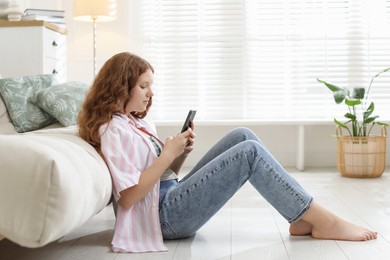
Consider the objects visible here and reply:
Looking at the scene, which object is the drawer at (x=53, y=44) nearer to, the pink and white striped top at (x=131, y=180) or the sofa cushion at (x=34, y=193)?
the pink and white striped top at (x=131, y=180)

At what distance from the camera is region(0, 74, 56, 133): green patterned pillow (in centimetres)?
321

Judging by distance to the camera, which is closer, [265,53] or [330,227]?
[330,227]

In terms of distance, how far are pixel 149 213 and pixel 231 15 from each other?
3252mm

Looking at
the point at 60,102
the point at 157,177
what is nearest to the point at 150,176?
the point at 157,177

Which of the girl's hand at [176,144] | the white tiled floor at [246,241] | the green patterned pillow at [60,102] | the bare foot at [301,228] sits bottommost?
the white tiled floor at [246,241]

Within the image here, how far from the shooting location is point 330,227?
7.80 ft

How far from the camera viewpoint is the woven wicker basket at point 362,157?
181 inches

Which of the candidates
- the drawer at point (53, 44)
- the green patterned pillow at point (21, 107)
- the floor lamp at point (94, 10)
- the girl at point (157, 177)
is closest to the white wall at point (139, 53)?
the floor lamp at point (94, 10)

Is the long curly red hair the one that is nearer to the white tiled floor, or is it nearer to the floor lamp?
the white tiled floor

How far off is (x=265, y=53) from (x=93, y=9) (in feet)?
4.87

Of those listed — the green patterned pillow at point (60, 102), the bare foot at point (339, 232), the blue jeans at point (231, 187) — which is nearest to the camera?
the blue jeans at point (231, 187)

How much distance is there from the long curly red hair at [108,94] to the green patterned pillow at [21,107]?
0.99m

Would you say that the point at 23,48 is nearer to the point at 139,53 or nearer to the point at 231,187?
the point at 139,53

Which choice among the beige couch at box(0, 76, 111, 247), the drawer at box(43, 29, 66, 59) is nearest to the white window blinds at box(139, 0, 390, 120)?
the drawer at box(43, 29, 66, 59)
